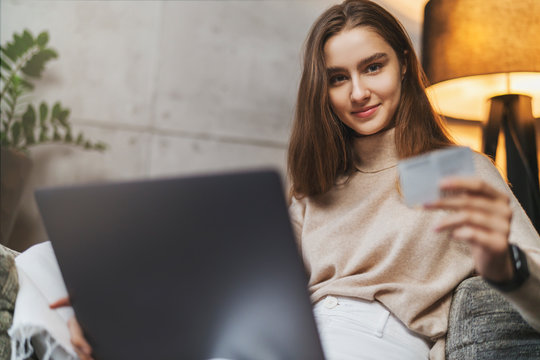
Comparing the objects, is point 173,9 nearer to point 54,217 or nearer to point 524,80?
point 524,80

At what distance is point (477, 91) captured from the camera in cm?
204

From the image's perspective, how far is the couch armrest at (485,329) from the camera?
90 centimetres

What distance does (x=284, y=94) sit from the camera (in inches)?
106

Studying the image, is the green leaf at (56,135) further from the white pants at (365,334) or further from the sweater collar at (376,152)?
the white pants at (365,334)

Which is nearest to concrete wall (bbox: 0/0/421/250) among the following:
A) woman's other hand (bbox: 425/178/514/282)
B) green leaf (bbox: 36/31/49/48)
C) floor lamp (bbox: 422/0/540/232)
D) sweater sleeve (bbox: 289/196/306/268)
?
green leaf (bbox: 36/31/49/48)

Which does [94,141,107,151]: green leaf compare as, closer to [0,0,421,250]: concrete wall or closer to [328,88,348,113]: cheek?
[0,0,421,250]: concrete wall

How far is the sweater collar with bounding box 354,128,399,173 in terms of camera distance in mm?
1241

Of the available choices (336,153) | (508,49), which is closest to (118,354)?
(336,153)

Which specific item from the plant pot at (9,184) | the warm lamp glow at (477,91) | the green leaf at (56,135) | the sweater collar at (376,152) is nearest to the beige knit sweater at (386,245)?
the sweater collar at (376,152)

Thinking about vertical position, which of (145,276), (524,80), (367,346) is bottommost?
(367,346)

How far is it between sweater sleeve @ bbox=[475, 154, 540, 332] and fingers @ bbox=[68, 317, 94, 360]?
Result: 0.62m

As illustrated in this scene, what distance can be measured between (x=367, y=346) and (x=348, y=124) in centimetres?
50

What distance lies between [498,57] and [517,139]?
0.90ft

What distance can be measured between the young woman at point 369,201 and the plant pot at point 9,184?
1125mm
